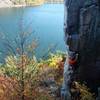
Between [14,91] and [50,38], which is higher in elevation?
[14,91]

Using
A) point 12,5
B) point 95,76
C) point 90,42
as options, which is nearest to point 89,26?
point 90,42

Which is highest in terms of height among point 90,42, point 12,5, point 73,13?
point 73,13

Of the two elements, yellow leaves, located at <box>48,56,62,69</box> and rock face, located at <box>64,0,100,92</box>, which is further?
yellow leaves, located at <box>48,56,62,69</box>

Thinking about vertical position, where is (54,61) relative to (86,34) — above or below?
below

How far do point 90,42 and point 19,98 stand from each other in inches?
193

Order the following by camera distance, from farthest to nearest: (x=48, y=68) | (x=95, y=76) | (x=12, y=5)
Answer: (x=12, y=5) → (x=48, y=68) → (x=95, y=76)


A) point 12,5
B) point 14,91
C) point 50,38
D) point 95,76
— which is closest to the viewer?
point 14,91

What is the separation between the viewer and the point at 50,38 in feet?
144

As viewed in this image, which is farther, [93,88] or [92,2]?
[93,88]

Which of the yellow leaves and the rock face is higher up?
the rock face

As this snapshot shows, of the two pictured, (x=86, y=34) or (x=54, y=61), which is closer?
(x=86, y=34)

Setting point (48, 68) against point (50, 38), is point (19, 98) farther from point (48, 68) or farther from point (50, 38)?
point (50, 38)

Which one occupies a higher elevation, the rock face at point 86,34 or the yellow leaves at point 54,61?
the rock face at point 86,34

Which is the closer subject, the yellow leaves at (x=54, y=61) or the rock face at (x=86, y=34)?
the rock face at (x=86, y=34)
